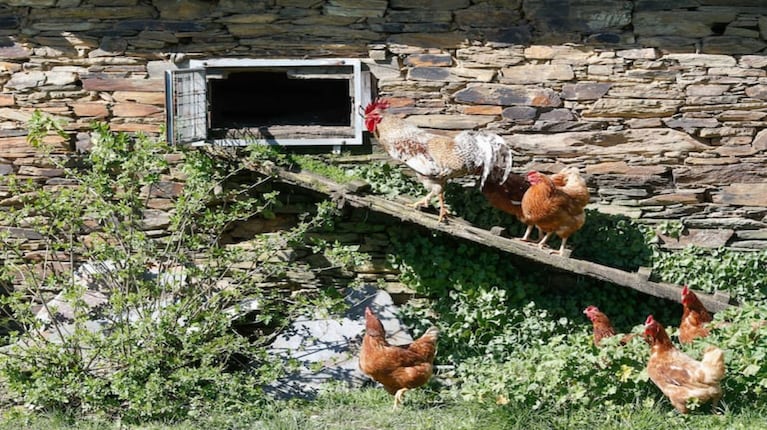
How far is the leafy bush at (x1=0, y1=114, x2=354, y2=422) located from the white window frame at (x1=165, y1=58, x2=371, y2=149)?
0.22 meters

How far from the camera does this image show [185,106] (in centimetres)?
806

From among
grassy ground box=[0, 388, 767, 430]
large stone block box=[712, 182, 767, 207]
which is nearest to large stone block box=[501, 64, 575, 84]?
large stone block box=[712, 182, 767, 207]

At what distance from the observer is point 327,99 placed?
35.5ft

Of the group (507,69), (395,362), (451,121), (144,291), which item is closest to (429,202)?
(451,121)

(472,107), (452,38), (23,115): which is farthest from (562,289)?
(23,115)

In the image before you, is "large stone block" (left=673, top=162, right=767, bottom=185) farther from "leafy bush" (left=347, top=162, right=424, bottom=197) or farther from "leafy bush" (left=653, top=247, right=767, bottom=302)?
"leafy bush" (left=347, top=162, right=424, bottom=197)

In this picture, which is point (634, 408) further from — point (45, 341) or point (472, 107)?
point (45, 341)

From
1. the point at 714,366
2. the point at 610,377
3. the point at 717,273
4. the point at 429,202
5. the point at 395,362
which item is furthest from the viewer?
the point at 717,273

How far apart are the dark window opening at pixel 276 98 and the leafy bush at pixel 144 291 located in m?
1.72

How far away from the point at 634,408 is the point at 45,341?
13.1 ft

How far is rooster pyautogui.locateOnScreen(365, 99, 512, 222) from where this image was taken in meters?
7.86

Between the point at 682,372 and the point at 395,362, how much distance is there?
1.84m

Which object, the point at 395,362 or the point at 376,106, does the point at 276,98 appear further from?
the point at 395,362

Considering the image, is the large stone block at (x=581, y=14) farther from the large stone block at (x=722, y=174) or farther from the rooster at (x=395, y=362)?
the rooster at (x=395, y=362)
